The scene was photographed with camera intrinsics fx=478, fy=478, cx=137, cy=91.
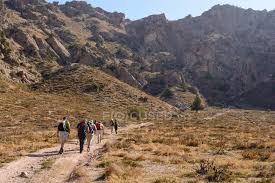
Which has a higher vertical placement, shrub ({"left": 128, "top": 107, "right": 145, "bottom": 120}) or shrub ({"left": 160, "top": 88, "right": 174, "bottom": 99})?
shrub ({"left": 160, "top": 88, "right": 174, "bottom": 99})

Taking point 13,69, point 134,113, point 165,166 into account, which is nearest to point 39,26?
point 13,69

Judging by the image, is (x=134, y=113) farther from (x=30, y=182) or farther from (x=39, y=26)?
(x=39, y=26)

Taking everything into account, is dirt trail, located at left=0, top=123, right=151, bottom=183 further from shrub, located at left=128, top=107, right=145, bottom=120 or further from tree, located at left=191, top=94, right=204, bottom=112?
tree, located at left=191, top=94, right=204, bottom=112

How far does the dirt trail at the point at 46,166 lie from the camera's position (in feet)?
68.6

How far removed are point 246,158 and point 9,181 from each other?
1593 cm

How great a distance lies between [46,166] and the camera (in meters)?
24.1

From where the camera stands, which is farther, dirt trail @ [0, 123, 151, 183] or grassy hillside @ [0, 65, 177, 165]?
grassy hillside @ [0, 65, 177, 165]

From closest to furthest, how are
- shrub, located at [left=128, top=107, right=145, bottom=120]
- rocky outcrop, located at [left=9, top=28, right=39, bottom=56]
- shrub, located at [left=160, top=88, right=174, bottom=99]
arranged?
shrub, located at [left=128, top=107, right=145, bottom=120], rocky outcrop, located at [left=9, top=28, right=39, bottom=56], shrub, located at [left=160, top=88, right=174, bottom=99]

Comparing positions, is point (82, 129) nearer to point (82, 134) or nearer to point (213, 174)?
point (82, 134)

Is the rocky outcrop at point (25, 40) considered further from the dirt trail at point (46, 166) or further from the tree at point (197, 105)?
the dirt trail at point (46, 166)

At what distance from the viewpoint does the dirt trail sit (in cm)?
2091

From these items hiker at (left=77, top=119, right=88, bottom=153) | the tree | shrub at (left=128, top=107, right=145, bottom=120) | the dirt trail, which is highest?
the tree

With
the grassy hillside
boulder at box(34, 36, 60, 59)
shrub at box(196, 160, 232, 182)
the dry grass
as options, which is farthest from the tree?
shrub at box(196, 160, 232, 182)

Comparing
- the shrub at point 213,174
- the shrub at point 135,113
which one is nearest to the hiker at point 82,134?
the shrub at point 213,174
